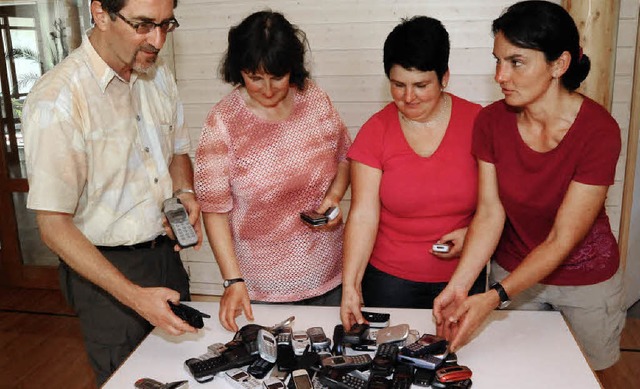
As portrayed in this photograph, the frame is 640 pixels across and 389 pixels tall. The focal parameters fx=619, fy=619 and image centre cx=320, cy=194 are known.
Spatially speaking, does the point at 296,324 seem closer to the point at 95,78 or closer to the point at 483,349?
the point at 483,349

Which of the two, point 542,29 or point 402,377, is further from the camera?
point 542,29

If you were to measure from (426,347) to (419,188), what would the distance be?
0.54 m

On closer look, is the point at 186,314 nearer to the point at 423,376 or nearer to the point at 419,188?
the point at 423,376

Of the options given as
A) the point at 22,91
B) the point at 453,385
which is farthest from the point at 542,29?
the point at 22,91

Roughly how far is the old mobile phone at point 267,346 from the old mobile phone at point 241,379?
0.06 meters

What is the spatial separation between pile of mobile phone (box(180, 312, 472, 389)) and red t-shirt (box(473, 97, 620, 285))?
1.54 feet

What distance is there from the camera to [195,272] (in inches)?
148

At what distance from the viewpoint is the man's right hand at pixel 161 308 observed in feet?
4.99

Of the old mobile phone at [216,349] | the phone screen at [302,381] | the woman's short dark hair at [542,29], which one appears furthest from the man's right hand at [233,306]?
the woman's short dark hair at [542,29]

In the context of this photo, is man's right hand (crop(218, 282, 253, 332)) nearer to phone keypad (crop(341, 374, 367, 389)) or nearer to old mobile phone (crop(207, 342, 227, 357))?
old mobile phone (crop(207, 342, 227, 357))

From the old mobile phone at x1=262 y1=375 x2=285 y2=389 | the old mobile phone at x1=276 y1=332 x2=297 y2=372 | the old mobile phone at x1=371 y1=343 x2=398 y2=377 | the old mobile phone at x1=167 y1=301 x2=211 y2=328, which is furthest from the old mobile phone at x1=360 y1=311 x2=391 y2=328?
the old mobile phone at x1=167 y1=301 x2=211 y2=328

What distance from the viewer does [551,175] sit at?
1680mm

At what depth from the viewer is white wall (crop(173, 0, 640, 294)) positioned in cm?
311

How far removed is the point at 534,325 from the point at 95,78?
1.37m
